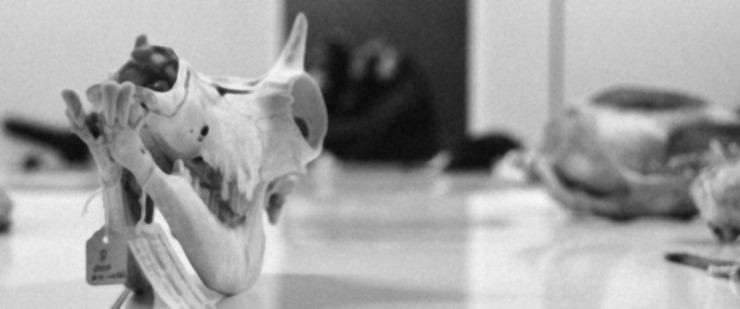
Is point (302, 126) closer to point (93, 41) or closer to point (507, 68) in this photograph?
point (93, 41)

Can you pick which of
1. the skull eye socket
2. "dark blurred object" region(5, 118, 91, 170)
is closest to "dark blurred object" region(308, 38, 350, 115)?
"dark blurred object" region(5, 118, 91, 170)

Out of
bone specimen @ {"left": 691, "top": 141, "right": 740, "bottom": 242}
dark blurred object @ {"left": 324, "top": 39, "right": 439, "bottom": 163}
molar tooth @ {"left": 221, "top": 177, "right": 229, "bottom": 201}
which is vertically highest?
molar tooth @ {"left": 221, "top": 177, "right": 229, "bottom": 201}

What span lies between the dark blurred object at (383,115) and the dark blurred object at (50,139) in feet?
3.18

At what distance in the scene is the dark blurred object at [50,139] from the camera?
3498 millimetres

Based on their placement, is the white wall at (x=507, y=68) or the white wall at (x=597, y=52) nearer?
the white wall at (x=597, y=52)

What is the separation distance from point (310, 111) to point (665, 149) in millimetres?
716

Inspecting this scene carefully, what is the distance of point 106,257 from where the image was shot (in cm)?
57

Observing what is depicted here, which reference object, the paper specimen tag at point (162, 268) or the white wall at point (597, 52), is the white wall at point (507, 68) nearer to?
the white wall at point (597, 52)

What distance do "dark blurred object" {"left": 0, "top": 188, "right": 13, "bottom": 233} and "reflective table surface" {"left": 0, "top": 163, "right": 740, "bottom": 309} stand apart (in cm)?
1

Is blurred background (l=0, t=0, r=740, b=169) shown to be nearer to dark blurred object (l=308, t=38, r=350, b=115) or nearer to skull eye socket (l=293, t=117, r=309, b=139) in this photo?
dark blurred object (l=308, t=38, r=350, b=115)

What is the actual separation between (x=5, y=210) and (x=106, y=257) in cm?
64

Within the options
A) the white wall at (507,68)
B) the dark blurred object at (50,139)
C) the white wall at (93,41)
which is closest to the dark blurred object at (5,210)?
the white wall at (93,41)

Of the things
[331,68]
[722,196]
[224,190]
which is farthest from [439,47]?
[224,190]

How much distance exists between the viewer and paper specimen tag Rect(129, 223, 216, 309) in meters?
0.53
